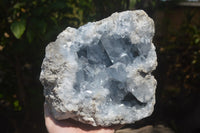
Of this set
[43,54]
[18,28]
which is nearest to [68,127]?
[18,28]

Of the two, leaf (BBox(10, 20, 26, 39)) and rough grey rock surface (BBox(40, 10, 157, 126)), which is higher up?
leaf (BBox(10, 20, 26, 39))

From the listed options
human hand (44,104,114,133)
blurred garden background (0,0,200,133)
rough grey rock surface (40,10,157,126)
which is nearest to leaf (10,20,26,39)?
blurred garden background (0,0,200,133)

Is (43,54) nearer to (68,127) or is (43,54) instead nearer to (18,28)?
(18,28)

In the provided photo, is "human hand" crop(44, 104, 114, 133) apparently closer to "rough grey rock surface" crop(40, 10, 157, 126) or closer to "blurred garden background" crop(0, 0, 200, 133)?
"rough grey rock surface" crop(40, 10, 157, 126)

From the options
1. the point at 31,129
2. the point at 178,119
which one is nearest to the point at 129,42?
the point at 31,129

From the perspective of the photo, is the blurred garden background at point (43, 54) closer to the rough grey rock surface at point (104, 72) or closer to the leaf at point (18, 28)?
the leaf at point (18, 28)
